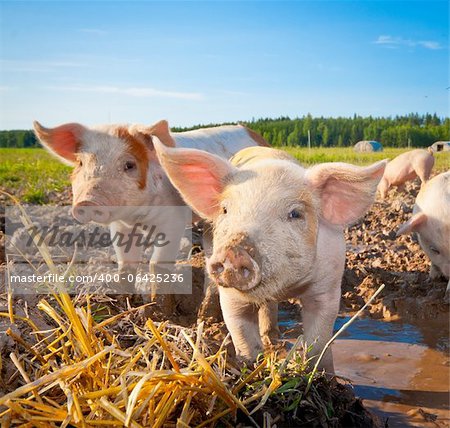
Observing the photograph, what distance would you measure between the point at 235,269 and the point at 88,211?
6.34 ft

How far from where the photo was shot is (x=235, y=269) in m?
2.26

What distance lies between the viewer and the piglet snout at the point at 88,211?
3.89m

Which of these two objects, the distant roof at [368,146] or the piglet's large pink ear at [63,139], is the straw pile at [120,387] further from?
the distant roof at [368,146]

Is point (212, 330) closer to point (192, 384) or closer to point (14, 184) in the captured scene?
point (192, 384)

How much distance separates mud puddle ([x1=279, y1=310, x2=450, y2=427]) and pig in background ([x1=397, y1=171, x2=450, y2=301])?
0.58 m

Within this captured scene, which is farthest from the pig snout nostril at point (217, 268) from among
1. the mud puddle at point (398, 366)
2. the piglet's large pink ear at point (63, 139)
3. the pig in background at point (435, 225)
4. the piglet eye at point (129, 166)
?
the pig in background at point (435, 225)

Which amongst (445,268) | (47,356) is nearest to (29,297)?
(47,356)

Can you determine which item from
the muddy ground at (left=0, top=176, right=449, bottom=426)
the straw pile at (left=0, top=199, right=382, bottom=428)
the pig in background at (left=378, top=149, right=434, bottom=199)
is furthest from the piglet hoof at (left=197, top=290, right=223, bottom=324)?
the pig in background at (left=378, top=149, right=434, bottom=199)

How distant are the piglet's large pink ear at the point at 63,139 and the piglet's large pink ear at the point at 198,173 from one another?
159cm

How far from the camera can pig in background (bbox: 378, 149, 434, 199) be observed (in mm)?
10453

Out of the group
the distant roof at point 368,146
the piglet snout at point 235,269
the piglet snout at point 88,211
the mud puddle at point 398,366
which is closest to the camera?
the piglet snout at point 235,269

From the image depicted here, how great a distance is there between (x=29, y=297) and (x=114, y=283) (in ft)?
4.40

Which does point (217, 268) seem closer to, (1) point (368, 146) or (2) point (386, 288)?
(2) point (386, 288)

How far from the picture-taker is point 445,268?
4.52 meters
